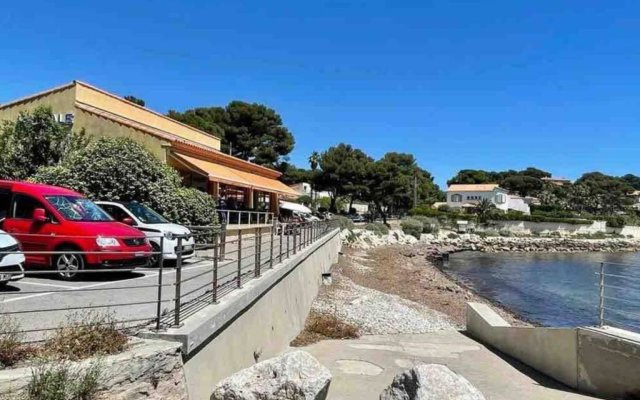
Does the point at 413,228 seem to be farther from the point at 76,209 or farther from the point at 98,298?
the point at 98,298

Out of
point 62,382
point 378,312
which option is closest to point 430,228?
point 378,312

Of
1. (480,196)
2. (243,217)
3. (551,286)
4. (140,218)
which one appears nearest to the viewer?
(140,218)

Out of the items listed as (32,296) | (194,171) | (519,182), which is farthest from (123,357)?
(519,182)

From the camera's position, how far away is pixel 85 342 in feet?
14.1

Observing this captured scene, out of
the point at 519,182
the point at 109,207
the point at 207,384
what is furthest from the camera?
the point at 519,182

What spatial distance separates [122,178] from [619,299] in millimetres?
13971

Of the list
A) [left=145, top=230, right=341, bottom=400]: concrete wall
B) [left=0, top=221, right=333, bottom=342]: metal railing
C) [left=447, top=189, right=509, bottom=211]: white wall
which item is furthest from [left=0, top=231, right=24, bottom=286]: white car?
[left=447, top=189, right=509, bottom=211]: white wall

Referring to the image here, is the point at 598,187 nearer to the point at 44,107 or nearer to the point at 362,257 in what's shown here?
the point at 362,257

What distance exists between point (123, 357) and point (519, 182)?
126546 millimetres

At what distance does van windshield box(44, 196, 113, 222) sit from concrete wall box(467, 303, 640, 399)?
28.7ft

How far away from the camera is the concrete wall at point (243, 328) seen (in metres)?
5.14

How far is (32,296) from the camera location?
7539 mm

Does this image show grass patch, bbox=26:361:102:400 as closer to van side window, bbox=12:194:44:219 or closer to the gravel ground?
van side window, bbox=12:194:44:219

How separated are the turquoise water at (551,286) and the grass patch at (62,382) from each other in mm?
10660
